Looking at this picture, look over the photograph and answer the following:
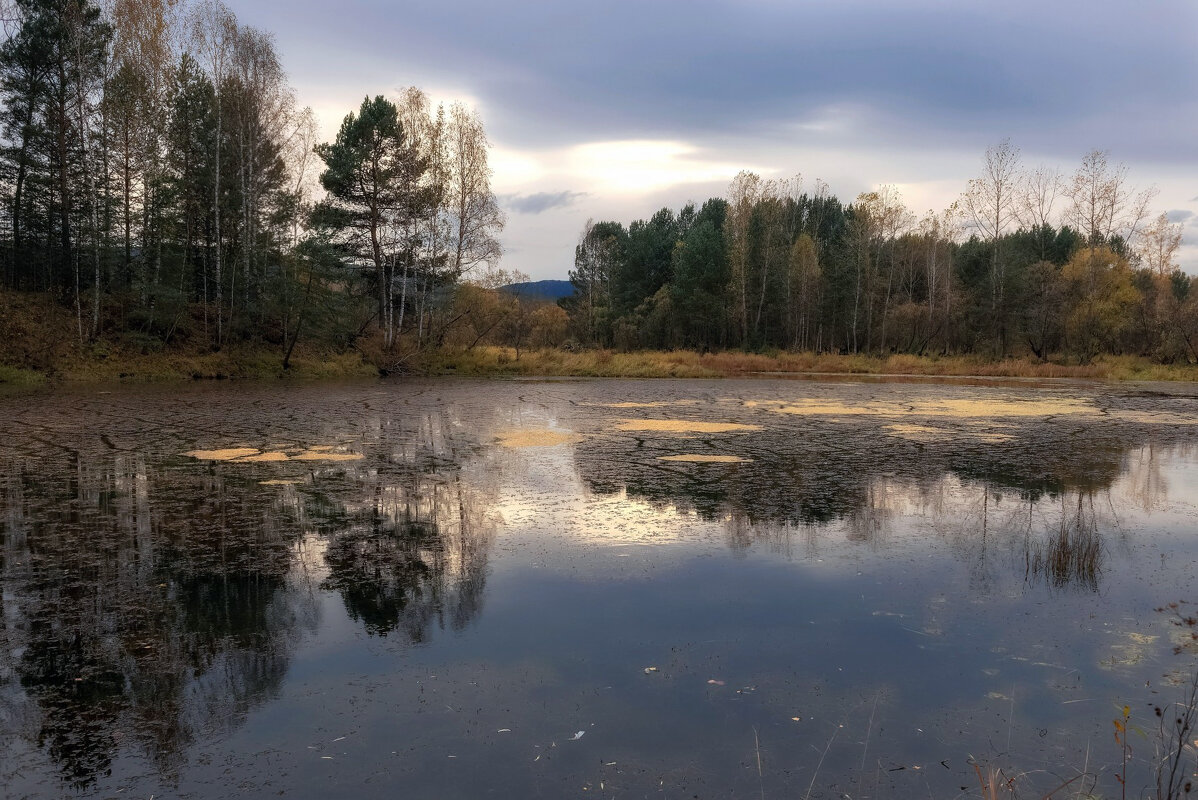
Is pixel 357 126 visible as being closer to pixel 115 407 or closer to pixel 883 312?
pixel 115 407

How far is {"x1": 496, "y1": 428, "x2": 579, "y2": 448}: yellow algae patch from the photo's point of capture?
12320 mm

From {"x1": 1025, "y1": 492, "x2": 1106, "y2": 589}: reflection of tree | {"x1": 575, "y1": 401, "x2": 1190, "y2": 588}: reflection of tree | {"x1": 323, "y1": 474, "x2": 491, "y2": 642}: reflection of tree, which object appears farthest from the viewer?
{"x1": 575, "y1": 401, "x2": 1190, "y2": 588}: reflection of tree

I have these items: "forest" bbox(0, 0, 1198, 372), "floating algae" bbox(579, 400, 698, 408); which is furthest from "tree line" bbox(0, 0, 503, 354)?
"floating algae" bbox(579, 400, 698, 408)

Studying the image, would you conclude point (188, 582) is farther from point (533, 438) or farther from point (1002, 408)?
point (1002, 408)

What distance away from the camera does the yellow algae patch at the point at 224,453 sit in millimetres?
10555

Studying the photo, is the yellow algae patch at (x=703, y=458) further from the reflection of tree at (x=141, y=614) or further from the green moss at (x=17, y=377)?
the green moss at (x=17, y=377)

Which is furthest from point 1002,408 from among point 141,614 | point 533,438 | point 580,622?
point 141,614

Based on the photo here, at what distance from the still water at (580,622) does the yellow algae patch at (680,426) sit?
335 cm

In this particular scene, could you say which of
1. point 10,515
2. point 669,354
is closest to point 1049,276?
point 669,354

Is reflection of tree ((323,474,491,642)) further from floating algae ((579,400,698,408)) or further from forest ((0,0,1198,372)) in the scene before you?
forest ((0,0,1198,372))

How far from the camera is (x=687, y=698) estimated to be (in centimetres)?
374

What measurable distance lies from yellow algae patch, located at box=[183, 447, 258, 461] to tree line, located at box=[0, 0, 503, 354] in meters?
18.1

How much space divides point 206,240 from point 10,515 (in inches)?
1111

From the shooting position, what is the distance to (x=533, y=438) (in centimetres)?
1304
